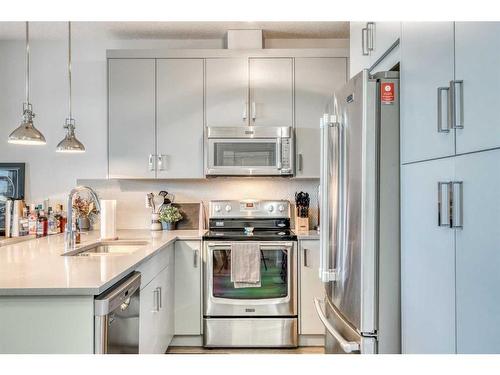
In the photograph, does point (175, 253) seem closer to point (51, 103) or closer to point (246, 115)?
point (246, 115)

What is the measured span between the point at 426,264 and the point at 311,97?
212 cm

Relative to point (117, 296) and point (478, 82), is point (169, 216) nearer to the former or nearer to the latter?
point (117, 296)

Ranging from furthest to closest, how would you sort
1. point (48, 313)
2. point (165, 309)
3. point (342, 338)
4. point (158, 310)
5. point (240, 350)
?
point (240, 350) → point (165, 309) → point (158, 310) → point (342, 338) → point (48, 313)

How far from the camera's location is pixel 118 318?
162 cm

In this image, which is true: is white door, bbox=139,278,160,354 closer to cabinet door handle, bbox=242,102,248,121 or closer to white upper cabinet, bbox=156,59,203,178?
white upper cabinet, bbox=156,59,203,178

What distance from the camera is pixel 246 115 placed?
322 cm

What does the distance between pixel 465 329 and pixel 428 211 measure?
407mm

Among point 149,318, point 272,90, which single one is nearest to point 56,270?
point 149,318

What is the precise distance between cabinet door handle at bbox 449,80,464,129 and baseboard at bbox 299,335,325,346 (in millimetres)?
2286

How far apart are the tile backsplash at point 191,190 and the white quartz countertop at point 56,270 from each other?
103cm

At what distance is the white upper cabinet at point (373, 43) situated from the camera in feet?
5.90

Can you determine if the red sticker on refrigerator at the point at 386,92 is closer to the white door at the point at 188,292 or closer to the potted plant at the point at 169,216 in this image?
the white door at the point at 188,292

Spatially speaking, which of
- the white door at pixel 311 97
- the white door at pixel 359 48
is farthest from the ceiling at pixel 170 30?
the white door at pixel 359 48

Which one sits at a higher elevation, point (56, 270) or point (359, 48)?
point (359, 48)
